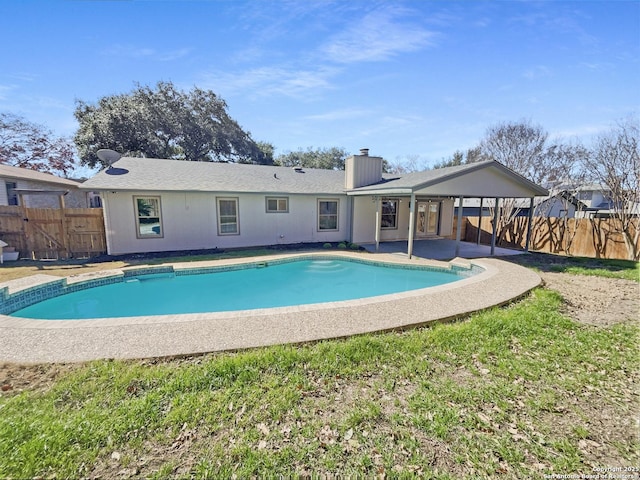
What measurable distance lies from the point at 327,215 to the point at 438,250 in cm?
531

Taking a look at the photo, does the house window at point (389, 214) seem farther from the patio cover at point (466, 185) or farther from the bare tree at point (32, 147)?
the bare tree at point (32, 147)

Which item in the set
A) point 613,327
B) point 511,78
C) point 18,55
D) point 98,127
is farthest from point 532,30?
point 98,127

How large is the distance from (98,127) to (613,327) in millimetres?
27578

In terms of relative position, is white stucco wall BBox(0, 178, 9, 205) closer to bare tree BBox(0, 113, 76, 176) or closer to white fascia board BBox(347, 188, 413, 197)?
white fascia board BBox(347, 188, 413, 197)

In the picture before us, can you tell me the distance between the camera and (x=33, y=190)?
10.6 metres

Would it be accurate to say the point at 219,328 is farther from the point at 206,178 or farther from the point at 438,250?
the point at 438,250

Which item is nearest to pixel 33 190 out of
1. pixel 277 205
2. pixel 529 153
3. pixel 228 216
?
pixel 228 216

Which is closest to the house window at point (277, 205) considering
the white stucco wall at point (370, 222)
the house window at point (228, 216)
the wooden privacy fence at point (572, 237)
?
the house window at point (228, 216)

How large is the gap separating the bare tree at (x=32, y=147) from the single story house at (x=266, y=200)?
20.4m

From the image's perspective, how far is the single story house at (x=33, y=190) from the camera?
10.9m

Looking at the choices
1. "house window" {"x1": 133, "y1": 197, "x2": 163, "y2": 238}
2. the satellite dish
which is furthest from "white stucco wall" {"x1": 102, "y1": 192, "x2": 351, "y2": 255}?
the satellite dish

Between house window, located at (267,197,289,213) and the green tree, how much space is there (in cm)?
1532

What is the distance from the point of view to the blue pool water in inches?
273

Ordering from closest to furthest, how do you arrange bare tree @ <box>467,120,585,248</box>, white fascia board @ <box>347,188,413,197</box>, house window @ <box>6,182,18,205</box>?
white fascia board @ <box>347,188,413,197</box>, house window @ <box>6,182,18,205</box>, bare tree @ <box>467,120,585,248</box>
